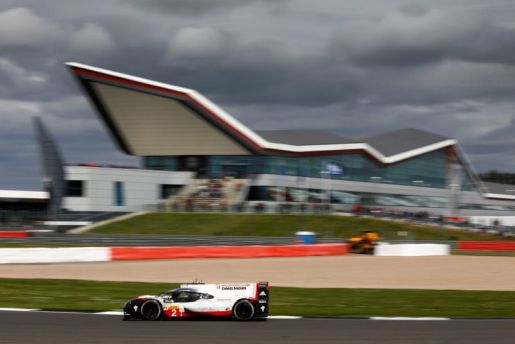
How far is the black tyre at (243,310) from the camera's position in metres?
14.5

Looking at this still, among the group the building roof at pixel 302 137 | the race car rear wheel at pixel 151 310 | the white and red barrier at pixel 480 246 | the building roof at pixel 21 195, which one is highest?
the building roof at pixel 302 137

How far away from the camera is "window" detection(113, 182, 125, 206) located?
74562 millimetres

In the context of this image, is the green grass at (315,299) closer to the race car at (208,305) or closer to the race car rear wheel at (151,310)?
the race car at (208,305)

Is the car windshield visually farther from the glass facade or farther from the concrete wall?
the glass facade

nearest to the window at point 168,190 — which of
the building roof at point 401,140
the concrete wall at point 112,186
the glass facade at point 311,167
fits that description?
the concrete wall at point 112,186

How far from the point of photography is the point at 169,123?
81.8 m

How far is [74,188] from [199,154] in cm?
1601

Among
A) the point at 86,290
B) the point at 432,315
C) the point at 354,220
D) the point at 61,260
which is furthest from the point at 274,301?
the point at 354,220

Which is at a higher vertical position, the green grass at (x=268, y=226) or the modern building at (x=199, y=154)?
the modern building at (x=199, y=154)


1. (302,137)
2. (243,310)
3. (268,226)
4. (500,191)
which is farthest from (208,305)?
(500,191)

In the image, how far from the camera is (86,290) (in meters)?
21.4

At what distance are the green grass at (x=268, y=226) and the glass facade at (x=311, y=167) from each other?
1267 centimetres

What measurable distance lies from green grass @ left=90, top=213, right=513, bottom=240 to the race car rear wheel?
48051 mm

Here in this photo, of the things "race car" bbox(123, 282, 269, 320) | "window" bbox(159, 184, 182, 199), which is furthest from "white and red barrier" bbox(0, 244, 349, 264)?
"window" bbox(159, 184, 182, 199)
